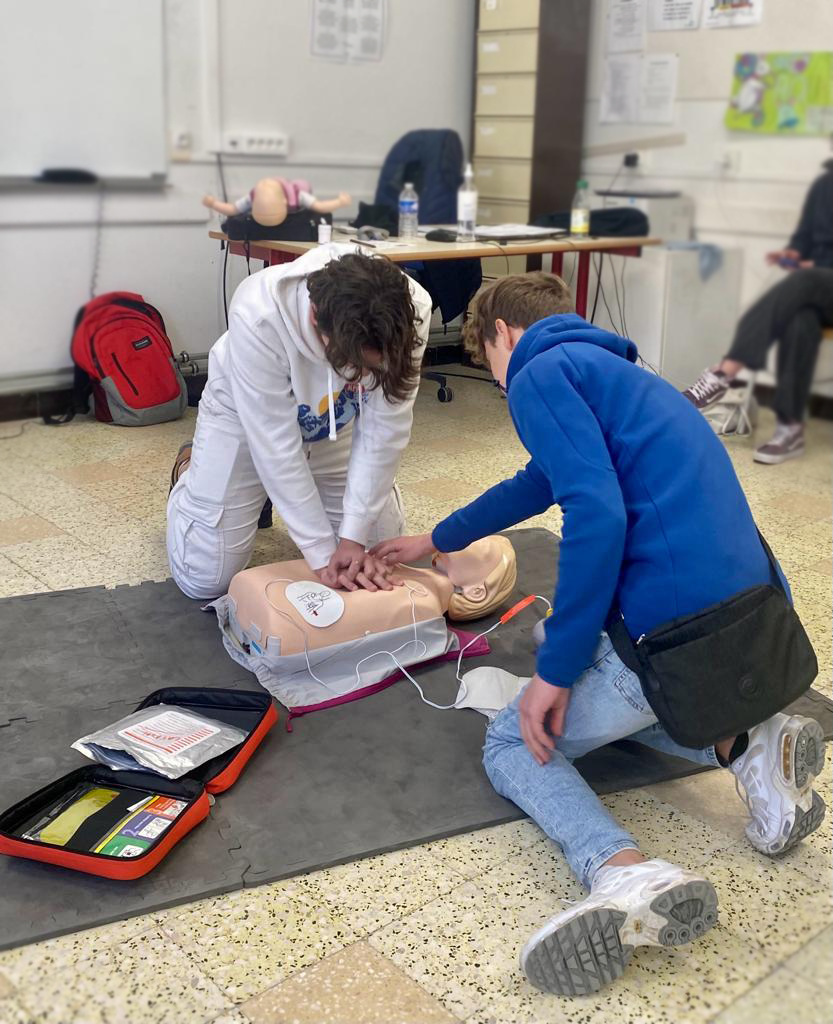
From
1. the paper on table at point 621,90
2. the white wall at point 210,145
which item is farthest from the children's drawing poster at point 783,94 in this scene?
the white wall at point 210,145

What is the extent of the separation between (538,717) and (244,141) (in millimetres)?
1966

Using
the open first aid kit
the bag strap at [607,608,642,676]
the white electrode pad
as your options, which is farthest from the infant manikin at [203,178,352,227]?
the bag strap at [607,608,642,676]

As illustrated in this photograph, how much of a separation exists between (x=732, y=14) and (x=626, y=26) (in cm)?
24

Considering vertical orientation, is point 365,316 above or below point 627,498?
above

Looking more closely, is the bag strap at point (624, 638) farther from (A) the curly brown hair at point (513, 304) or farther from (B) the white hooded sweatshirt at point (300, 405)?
(B) the white hooded sweatshirt at point (300, 405)

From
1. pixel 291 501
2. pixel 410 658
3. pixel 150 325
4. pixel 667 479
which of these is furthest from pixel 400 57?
pixel 667 479

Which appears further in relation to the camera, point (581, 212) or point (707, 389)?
point (581, 212)

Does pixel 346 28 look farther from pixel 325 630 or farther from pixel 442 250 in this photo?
pixel 325 630

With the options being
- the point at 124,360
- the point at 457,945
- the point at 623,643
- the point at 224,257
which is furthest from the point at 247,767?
the point at 124,360

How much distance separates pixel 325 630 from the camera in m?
1.49

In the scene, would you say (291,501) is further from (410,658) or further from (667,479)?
(667,479)

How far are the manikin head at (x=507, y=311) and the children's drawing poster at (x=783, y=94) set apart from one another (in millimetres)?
432

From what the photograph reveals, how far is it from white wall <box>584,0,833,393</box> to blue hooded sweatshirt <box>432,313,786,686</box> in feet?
0.70

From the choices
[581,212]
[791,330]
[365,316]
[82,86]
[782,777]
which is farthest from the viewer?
[82,86]
